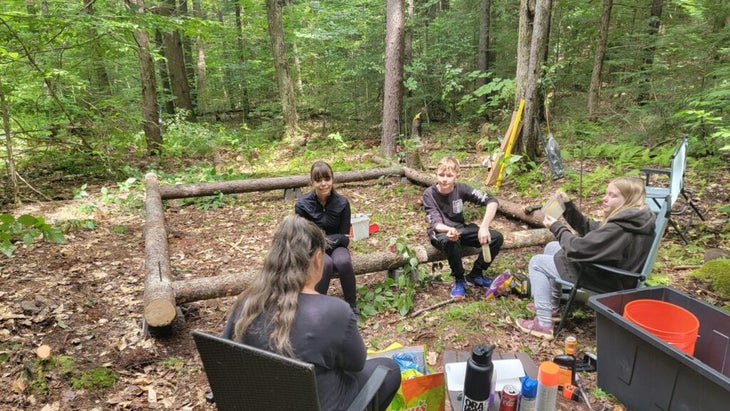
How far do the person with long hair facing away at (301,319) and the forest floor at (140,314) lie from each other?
1.45m

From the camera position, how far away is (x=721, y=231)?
469cm

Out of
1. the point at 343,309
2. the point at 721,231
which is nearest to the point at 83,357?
the point at 343,309

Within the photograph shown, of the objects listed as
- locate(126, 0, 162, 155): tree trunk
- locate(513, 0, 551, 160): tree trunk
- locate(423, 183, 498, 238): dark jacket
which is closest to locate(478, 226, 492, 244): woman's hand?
locate(423, 183, 498, 238): dark jacket

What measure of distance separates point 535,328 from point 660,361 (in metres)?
1.18

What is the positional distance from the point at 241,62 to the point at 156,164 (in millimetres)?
7639

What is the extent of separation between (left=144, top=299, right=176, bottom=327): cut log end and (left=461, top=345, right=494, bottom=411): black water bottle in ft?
8.08

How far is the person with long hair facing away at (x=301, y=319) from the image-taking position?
167 cm

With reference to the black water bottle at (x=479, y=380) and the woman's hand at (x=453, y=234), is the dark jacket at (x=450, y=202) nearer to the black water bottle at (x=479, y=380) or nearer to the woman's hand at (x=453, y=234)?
the woman's hand at (x=453, y=234)

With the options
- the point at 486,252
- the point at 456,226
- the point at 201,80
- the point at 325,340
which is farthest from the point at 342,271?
the point at 201,80

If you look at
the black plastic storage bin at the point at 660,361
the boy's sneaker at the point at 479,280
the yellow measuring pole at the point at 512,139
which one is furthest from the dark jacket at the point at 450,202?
the yellow measuring pole at the point at 512,139

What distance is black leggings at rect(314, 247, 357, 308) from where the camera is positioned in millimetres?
3590

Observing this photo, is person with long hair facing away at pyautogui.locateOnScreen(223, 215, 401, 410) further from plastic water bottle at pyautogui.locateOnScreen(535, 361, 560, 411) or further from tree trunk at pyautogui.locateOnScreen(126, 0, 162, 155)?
tree trunk at pyautogui.locateOnScreen(126, 0, 162, 155)

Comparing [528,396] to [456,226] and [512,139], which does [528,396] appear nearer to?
[456,226]

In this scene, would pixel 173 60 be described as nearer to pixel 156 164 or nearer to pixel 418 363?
pixel 156 164
